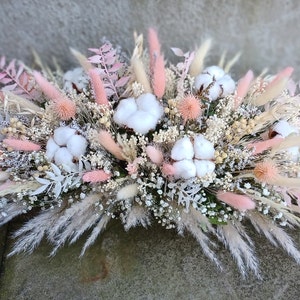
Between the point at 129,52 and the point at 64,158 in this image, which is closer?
the point at 64,158

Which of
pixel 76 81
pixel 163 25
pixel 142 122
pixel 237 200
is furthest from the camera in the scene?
pixel 163 25

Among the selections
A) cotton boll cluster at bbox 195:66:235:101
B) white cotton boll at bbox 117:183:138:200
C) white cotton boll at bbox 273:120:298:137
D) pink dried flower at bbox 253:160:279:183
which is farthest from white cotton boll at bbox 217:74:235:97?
white cotton boll at bbox 117:183:138:200

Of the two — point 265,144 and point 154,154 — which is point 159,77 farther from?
point 265,144

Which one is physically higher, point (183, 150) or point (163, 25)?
point (163, 25)

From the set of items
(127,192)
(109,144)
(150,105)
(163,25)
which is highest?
(163,25)

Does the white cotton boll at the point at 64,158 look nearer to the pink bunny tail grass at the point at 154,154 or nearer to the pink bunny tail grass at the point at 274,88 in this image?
the pink bunny tail grass at the point at 154,154

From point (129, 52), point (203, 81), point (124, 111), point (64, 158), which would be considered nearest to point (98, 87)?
point (124, 111)

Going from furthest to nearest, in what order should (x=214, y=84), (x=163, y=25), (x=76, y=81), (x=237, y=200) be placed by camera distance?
(x=163, y=25) → (x=76, y=81) → (x=214, y=84) → (x=237, y=200)

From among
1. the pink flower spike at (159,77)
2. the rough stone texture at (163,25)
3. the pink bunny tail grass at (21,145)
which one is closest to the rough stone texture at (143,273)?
the pink bunny tail grass at (21,145)
